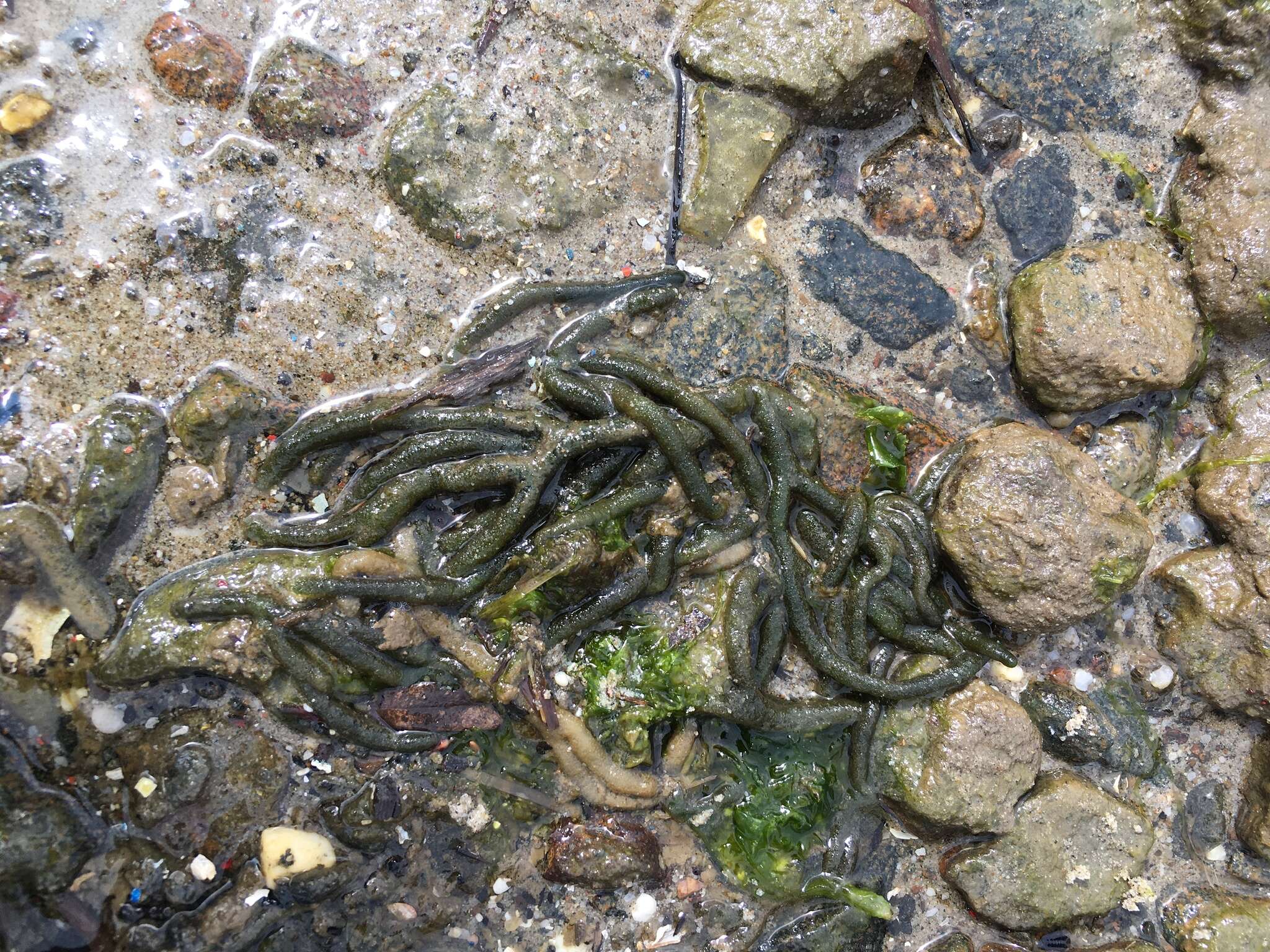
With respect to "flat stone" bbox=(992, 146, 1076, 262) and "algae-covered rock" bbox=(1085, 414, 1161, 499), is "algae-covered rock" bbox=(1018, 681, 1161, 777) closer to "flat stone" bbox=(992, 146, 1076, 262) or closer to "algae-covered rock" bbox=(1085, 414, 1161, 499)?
"algae-covered rock" bbox=(1085, 414, 1161, 499)

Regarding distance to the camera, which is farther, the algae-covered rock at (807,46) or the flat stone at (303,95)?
the algae-covered rock at (807,46)

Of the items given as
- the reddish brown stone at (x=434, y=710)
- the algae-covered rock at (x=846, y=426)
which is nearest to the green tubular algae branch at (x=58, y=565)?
the reddish brown stone at (x=434, y=710)

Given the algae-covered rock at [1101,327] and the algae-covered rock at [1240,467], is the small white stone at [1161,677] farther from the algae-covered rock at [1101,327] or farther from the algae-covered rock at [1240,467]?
the algae-covered rock at [1101,327]

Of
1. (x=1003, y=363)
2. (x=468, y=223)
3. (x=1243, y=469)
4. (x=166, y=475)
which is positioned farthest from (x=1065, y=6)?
(x=166, y=475)

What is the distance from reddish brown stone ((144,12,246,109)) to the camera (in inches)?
126

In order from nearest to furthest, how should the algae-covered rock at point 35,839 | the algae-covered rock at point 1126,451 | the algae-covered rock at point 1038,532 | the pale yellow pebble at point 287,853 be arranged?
the algae-covered rock at point 35,839 → the pale yellow pebble at point 287,853 → the algae-covered rock at point 1038,532 → the algae-covered rock at point 1126,451

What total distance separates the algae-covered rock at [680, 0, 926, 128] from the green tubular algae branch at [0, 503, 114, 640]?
10.7 ft

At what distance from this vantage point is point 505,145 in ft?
11.3

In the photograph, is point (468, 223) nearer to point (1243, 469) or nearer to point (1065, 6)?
point (1065, 6)

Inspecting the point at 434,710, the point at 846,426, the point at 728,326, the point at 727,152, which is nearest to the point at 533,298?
the point at 728,326

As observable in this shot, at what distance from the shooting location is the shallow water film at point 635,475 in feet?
10.4

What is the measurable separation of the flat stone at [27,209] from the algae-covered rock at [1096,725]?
4.62 meters

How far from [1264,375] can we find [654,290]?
2893 mm

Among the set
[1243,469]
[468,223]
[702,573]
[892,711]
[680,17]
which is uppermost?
[680,17]
